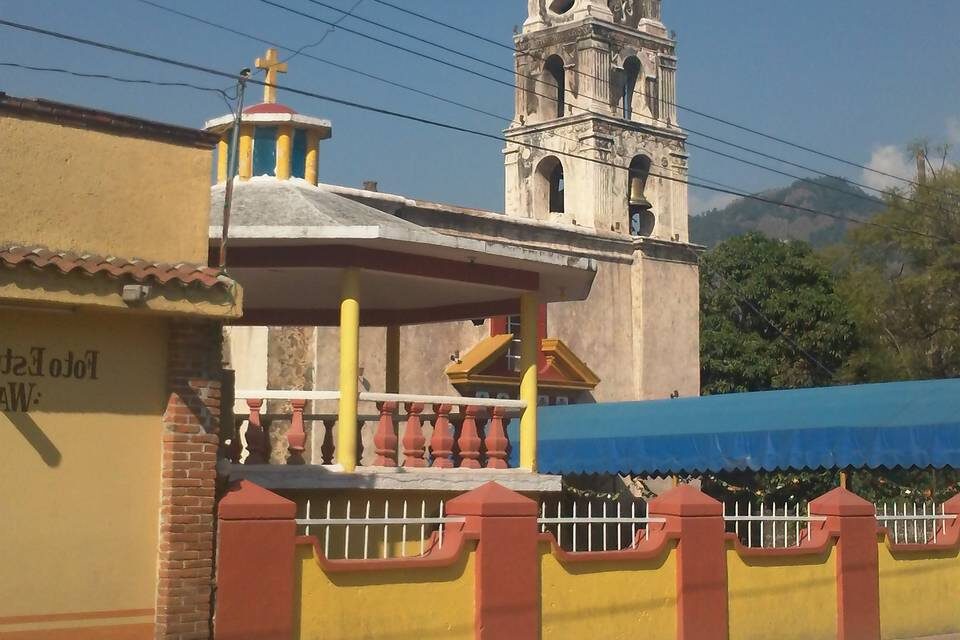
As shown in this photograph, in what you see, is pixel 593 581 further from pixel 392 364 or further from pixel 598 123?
pixel 598 123

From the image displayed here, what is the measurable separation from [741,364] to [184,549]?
43301mm

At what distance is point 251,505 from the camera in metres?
10.8

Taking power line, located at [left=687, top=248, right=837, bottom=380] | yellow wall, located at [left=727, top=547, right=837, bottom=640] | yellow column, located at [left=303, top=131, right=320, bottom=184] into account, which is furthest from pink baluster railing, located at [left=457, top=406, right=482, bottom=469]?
power line, located at [left=687, top=248, right=837, bottom=380]

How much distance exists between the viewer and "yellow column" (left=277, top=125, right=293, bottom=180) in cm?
1575

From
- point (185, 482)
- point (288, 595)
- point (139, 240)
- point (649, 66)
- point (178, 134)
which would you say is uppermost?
point (649, 66)

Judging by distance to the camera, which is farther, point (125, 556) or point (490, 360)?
point (490, 360)

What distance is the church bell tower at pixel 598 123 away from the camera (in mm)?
37625

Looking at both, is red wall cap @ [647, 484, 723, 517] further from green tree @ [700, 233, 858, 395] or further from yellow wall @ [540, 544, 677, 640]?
green tree @ [700, 233, 858, 395]

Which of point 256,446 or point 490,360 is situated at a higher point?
point 490,360

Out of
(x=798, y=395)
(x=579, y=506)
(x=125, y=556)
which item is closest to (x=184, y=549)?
(x=125, y=556)

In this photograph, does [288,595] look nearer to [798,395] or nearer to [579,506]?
[798,395]

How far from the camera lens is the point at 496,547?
12406mm

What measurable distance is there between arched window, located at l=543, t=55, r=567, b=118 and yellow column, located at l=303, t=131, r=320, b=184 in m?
24.5

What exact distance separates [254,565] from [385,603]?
137cm
